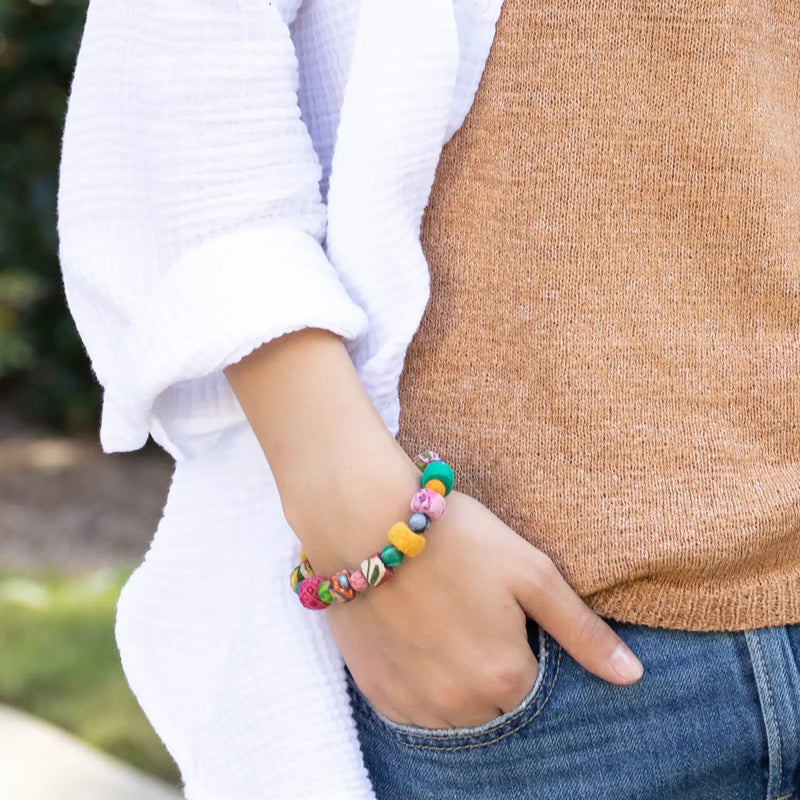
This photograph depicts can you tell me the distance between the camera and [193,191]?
0.89 m

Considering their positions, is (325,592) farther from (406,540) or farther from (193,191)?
(193,191)

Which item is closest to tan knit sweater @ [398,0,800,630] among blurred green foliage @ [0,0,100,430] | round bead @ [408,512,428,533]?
round bead @ [408,512,428,533]

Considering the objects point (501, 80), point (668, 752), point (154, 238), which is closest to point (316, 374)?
point (154, 238)

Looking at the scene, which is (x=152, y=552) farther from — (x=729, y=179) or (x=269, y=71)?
(x=729, y=179)

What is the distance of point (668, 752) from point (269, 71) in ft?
2.24

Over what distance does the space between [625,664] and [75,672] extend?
2363mm

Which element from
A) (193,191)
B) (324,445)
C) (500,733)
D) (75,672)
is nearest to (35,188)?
(75,672)

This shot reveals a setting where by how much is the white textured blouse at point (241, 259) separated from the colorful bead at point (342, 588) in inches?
4.9

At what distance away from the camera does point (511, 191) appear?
0.94m

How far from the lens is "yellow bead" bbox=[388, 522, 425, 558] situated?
815 mm

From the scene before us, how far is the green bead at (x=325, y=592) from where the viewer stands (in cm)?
85

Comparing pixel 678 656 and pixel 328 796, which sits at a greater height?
pixel 678 656

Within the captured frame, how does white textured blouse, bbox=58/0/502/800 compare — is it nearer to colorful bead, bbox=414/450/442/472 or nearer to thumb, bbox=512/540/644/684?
colorful bead, bbox=414/450/442/472

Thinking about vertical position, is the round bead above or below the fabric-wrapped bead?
above
